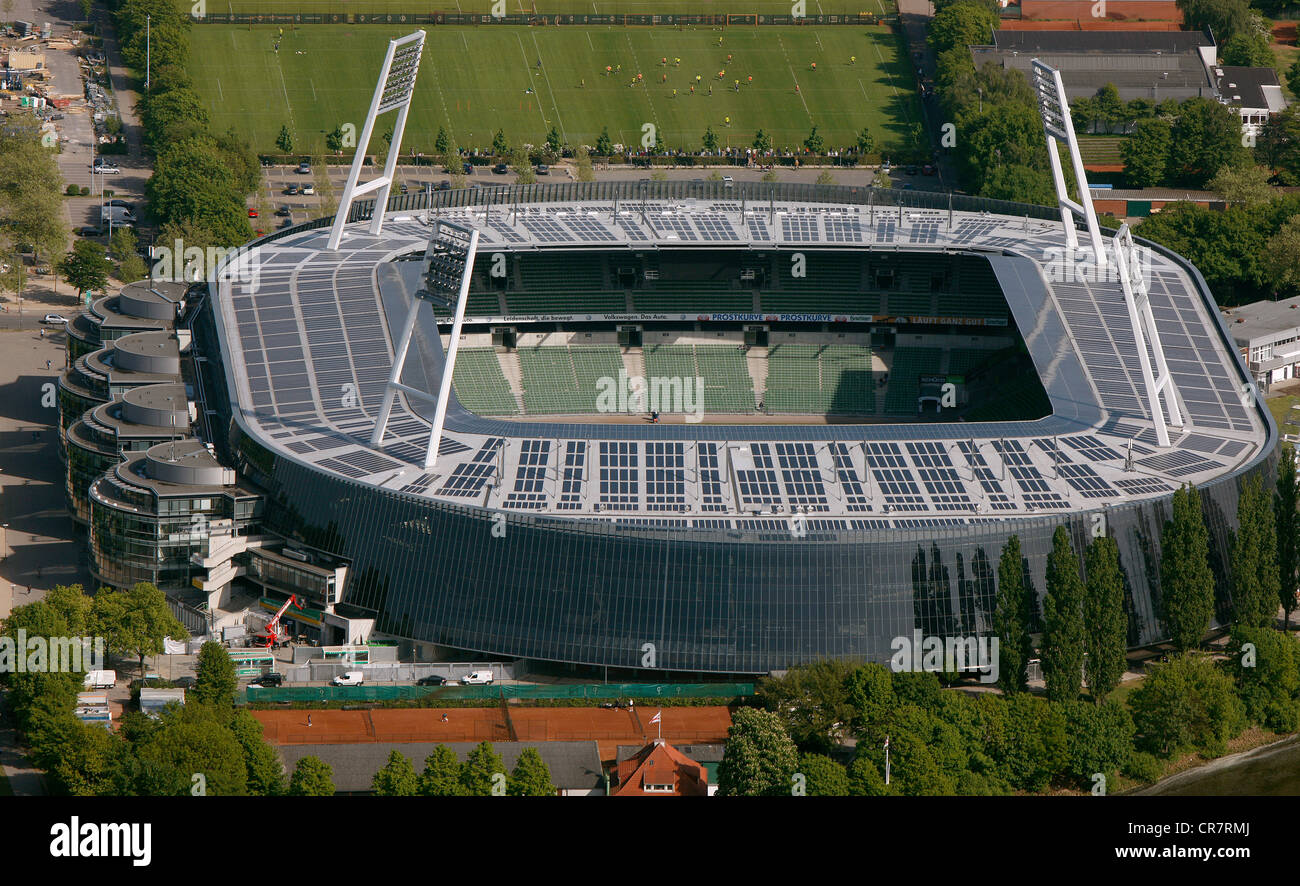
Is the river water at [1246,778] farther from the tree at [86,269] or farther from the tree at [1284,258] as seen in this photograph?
the tree at [86,269]

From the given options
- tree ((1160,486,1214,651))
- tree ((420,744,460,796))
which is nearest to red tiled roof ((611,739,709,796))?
tree ((420,744,460,796))

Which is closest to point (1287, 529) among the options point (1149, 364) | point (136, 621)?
point (1149, 364)

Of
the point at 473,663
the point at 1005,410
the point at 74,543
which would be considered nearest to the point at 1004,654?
the point at 473,663

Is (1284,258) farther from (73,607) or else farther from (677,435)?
(73,607)

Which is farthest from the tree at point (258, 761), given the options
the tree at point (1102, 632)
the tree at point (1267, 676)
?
the tree at point (1267, 676)

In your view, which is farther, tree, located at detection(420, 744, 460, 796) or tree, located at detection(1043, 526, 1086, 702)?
tree, located at detection(1043, 526, 1086, 702)

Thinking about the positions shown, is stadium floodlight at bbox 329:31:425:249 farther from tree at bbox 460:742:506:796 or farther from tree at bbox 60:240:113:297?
tree at bbox 460:742:506:796

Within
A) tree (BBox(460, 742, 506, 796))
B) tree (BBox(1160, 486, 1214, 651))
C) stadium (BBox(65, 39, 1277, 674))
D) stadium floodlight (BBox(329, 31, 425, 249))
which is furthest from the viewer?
stadium floodlight (BBox(329, 31, 425, 249))
